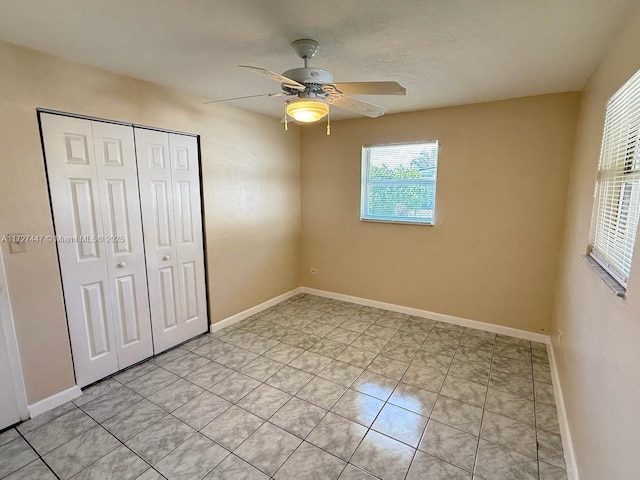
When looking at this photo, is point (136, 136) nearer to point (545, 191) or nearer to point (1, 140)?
point (1, 140)

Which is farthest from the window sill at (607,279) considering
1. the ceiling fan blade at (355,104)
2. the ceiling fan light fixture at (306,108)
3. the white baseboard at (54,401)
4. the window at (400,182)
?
the white baseboard at (54,401)

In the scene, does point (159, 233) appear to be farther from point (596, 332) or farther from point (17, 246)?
point (596, 332)

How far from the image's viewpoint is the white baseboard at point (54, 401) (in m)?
2.09

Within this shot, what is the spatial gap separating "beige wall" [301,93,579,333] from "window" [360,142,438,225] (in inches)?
4.1

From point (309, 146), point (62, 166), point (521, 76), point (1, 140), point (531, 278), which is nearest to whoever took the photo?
point (1, 140)

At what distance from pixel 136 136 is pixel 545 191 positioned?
12.3 ft

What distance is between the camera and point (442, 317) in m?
3.60

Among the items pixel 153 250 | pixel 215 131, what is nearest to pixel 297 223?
pixel 215 131

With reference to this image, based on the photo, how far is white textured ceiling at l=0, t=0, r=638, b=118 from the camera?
1.47 m

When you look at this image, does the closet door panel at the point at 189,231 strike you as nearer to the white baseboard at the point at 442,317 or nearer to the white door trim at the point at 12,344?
the white door trim at the point at 12,344

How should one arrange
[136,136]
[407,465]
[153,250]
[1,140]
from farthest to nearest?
1. [153,250]
2. [136,136]
3. [1,140]
4. [407,465]

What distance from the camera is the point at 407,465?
172cm

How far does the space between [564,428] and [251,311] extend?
121 inches

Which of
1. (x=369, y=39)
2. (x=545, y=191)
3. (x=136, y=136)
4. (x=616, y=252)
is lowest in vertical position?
(x=616, y=252)
